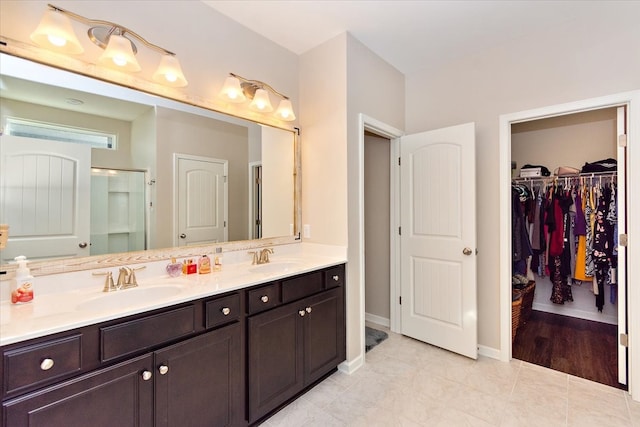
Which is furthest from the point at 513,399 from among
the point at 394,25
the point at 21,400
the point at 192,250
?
the point at 394,25

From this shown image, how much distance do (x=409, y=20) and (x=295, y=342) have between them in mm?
2420

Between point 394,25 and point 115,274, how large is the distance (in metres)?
2.51

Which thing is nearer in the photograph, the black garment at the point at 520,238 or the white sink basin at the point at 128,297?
the white sink basin at the point at 128,297

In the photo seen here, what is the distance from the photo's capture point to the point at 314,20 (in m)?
2.20

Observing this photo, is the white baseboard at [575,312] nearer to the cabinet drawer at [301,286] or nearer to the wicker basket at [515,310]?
the wicker basket at [515,310]

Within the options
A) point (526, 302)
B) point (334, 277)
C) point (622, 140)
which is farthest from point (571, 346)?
point (334, 277)

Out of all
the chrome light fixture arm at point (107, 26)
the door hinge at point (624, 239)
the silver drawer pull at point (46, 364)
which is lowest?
the silver drawer pull at point (46, 364)

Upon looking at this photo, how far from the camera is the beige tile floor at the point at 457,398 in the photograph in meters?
1.82

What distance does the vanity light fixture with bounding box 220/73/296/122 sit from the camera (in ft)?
6.76

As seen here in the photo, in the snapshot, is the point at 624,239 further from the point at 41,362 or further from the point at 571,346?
the point at 41,362

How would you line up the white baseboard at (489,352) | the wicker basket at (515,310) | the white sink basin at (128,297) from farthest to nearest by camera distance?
the wicker basket at (515,310)
the white baseboard at (489,352)
the white sink basin at (128,297)

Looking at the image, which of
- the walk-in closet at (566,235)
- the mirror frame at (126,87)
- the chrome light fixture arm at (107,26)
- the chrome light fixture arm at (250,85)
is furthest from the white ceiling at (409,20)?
the walk-in closet at (566,235)

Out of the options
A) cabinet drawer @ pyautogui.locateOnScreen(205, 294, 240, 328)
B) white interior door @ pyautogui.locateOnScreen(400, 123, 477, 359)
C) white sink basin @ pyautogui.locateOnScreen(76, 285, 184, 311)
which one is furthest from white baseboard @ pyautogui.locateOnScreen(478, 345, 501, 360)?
white sink basin @ pyautogui.locateOnScreen(76, 285, 184, 311)

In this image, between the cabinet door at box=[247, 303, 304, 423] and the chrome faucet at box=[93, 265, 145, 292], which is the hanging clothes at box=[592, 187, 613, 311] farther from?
the chrome faucet at box=[93, 265, 145, 292]
